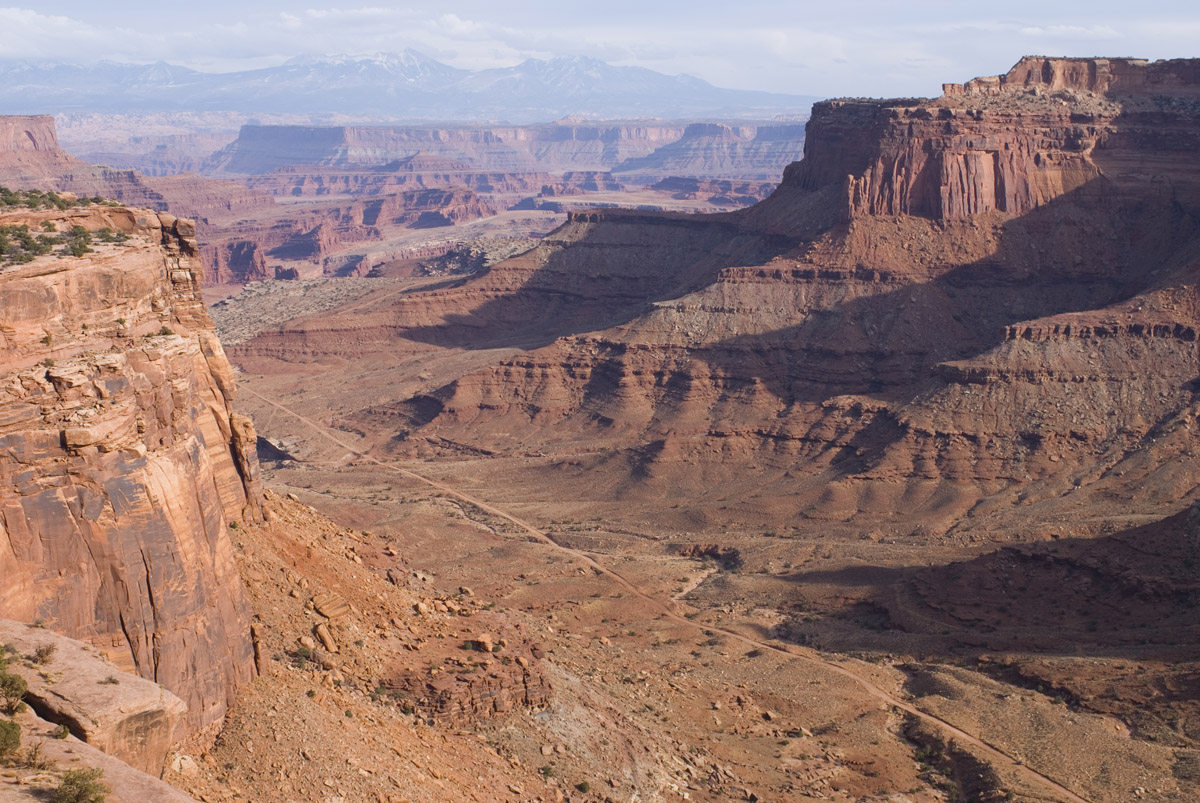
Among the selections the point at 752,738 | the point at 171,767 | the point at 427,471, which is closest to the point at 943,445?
the point at 427,471

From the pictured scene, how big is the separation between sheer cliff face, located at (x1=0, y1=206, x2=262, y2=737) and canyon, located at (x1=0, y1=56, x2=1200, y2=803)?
0.08 meters

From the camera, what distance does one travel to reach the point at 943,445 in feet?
276

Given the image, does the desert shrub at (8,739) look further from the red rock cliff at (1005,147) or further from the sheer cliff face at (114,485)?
the red rock cliff at (1005,147)

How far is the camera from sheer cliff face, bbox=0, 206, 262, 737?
2492 centimetres

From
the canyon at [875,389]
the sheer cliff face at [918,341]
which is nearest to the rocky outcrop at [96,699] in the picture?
the canyon at [875,389]

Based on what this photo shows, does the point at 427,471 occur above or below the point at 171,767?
below

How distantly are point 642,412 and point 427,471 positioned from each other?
55.9ft

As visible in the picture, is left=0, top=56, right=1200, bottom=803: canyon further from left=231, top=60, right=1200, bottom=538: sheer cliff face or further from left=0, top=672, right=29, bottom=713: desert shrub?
left=0, top=672, right=29, bottom=713: desert shrub

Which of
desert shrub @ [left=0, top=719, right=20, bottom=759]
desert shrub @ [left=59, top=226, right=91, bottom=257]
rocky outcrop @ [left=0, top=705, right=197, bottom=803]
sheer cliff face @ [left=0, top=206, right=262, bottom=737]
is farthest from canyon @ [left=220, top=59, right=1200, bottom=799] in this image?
desert shrub @ [left=0, top=719, right=20, bottom=759]

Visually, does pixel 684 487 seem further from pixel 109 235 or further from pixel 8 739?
pixel 8 739

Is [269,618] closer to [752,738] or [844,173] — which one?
[752,738]

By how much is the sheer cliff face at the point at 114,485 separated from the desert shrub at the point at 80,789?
5881 millimetres

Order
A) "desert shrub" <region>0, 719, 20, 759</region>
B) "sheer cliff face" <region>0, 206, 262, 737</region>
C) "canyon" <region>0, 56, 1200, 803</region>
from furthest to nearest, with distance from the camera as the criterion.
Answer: "canyon" <region>0, 56, 1200, 803</region> < "sheer cliff face" <region>0, 206, 262, 737</region> < "desert shrub" <region>0, 719, 20, 759</region>

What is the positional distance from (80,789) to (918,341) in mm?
86974
